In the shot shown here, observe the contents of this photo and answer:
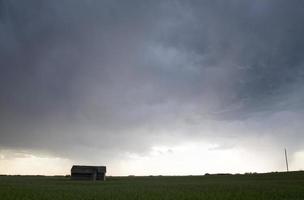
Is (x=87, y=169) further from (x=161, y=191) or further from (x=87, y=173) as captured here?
(x=161, y=191)

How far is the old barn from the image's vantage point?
323 feet

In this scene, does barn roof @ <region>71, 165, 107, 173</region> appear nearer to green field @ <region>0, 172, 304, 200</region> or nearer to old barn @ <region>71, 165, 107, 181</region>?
old barn @ <region>71, 165, 107, 181</region>

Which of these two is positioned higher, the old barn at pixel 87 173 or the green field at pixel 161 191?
the old barn at pixel 87 173

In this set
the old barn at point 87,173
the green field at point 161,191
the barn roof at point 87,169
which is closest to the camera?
the green field at point 161,191

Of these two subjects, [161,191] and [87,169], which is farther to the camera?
[87,169]

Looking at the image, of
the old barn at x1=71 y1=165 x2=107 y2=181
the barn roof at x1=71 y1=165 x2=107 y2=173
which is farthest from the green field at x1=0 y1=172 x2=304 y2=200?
the barn roof at x1=71 y1=165 x2=107 y2=173

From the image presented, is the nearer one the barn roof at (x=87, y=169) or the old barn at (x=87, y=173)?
the old barn at (x=87, y=173)

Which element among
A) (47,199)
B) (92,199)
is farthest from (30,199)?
(92,199)

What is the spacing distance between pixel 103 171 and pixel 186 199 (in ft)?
Answer: 249

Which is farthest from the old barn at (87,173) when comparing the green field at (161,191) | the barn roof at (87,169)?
the green field at (161,191)

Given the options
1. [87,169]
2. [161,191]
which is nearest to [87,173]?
[87,169]

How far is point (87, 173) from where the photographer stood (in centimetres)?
9912

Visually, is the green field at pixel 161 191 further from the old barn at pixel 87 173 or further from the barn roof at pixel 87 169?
the barn roof at pixel 87 169

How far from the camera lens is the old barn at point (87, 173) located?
98562 millimetres
